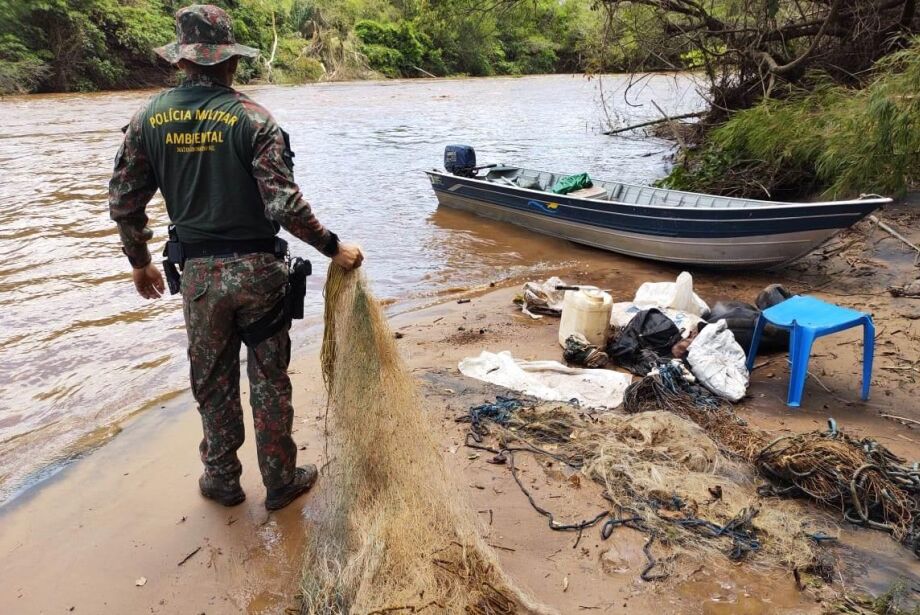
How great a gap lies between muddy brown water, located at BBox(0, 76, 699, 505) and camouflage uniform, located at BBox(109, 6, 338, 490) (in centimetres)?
194

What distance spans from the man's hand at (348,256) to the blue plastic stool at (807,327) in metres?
3.01

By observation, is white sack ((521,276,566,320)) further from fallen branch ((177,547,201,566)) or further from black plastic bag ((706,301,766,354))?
fallen branch ((177,547,201,566))

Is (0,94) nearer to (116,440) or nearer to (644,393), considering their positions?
(116,440)

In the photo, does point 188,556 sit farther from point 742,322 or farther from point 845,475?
point 742,322

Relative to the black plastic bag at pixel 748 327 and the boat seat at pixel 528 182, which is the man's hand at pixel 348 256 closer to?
the black plastic bag at pixel 748 327

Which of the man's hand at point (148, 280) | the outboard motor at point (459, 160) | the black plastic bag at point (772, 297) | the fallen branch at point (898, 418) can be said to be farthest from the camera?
the outboard motor at point (459, 160)

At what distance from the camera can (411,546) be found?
2.45m

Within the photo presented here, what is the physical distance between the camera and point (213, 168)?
277 centimetres

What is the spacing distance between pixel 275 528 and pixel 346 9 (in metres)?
48.2

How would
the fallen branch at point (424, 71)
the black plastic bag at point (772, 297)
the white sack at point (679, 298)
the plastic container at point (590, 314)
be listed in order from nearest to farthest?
the plastic container at point (590, 314) → the black plastic bag at point (772, 297) → the white sack at point (679, 298) → the fallen branch at point (424, 71)

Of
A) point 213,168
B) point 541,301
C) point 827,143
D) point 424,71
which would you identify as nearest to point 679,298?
point 541,301

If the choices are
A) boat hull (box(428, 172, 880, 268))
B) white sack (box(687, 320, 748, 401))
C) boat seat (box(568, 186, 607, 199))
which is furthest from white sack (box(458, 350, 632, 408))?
boat seat (box(568, 186, 607, 199))

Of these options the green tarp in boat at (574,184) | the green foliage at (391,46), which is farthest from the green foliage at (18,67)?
the green tarp in boat at (574,184)

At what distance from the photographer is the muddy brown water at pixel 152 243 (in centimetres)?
519
